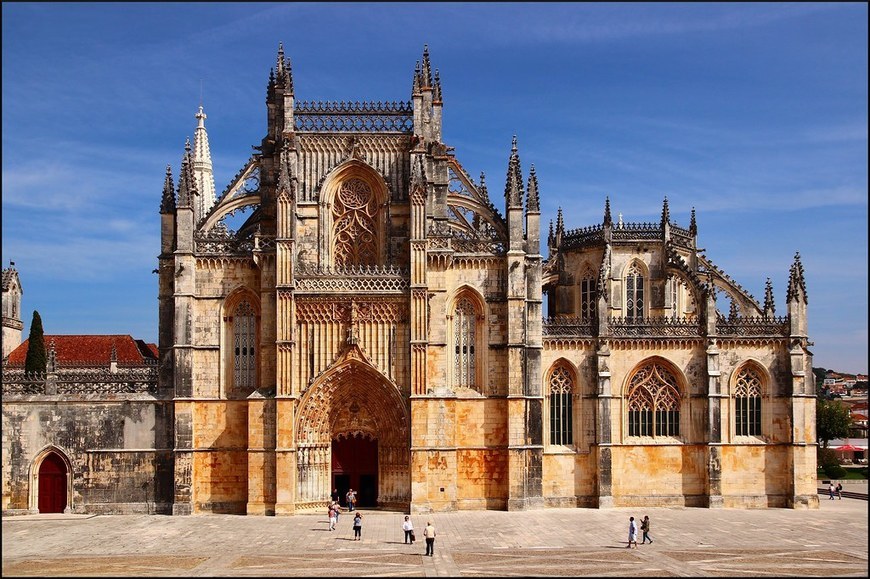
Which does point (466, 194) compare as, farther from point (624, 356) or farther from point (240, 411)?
point (240, 411)

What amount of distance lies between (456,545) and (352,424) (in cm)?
1156

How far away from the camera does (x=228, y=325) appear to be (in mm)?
44500

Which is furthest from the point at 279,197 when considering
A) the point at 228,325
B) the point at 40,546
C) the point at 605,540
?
the point at 605,540

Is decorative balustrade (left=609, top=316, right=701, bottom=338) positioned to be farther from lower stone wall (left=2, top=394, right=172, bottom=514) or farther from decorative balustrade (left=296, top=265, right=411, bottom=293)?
lower stone wall (left=2, top=394, right=172, bottom=514)

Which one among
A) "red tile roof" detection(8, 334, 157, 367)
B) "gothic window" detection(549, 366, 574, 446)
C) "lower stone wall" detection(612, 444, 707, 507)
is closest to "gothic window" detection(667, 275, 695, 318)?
"lower stone wall" detection(612, 444, 707, 507)

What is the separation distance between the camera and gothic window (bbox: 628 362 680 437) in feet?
155

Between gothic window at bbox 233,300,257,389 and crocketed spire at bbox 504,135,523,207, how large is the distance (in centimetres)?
1369

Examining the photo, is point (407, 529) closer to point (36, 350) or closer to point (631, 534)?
point (631, 534)

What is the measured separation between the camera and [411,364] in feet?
143

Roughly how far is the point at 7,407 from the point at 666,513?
31.4 meters

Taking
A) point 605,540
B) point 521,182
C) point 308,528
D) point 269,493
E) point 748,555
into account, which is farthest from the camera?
point 521,182

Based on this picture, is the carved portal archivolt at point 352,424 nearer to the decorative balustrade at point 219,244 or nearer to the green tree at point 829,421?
the decorative balustrade at point 219,244

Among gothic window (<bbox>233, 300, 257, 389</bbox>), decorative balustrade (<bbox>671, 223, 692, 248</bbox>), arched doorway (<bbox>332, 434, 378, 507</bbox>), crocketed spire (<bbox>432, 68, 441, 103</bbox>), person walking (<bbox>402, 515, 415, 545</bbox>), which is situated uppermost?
crocketed spire (<bbox>432, 68, 441, 103</bbox>)

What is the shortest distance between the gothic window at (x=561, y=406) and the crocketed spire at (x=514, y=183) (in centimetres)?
882
